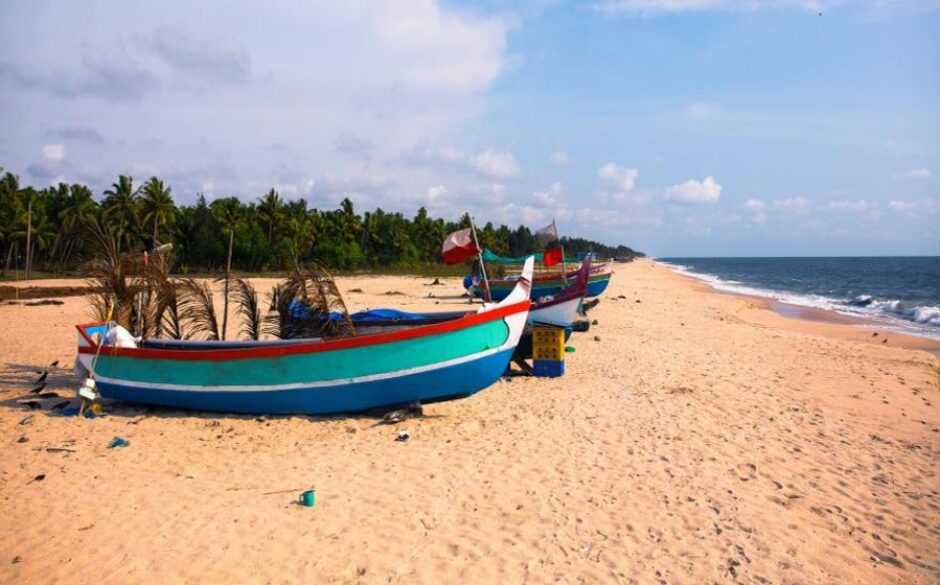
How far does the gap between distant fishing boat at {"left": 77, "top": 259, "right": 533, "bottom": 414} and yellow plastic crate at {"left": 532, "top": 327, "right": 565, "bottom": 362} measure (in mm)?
2261

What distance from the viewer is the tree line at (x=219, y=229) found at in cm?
4256

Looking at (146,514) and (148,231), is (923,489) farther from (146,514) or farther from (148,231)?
(148,231)

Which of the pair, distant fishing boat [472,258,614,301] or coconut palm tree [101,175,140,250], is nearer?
distant fishing boat [472,258,614,301]

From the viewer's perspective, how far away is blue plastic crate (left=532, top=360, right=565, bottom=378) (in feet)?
34.3

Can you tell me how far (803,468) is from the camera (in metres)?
6.24

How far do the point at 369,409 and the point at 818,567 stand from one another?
542 centimetres

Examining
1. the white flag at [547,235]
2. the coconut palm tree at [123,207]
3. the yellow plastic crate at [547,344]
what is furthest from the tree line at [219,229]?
the yellow plastic crate at [547,344]

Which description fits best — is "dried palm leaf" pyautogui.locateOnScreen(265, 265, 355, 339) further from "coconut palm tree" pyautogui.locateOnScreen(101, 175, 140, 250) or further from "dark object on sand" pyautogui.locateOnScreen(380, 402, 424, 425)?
"coconut palm tree" pyautogui.locateOnScreen(101, 175, 140, 250)

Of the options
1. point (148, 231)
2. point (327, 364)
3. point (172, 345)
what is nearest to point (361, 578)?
point (327, 364)

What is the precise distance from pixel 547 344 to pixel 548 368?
442 mm

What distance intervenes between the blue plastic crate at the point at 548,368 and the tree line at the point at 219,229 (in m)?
23.2

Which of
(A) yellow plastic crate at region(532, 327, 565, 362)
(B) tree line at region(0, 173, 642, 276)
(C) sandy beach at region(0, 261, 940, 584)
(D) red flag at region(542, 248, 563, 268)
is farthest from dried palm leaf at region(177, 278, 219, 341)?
(B) tree line at region(0, 173, 642, 276)

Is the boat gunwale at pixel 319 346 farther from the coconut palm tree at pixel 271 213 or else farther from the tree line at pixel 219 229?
the coconut palm tree at pixel 271 213

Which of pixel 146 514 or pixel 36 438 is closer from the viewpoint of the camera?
pixel 146 514
